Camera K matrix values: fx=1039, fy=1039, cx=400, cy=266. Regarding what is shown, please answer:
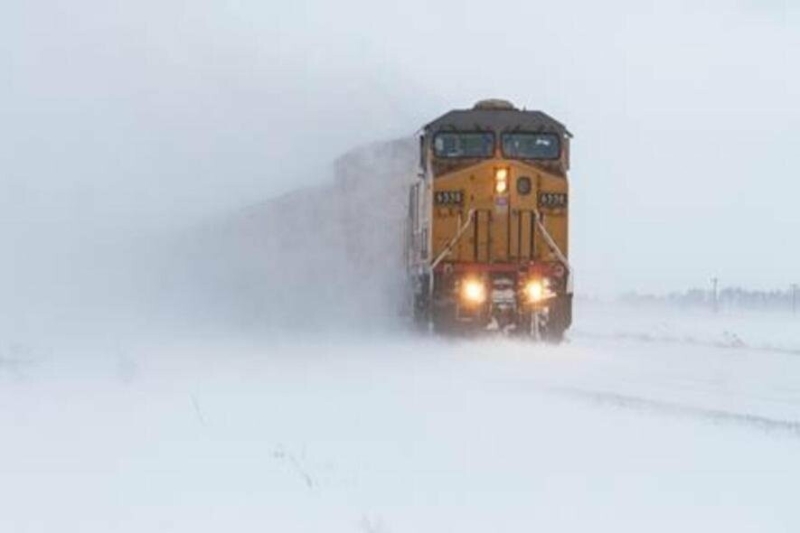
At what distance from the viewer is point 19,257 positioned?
2917 centimetres

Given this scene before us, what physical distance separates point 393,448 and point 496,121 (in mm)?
11780

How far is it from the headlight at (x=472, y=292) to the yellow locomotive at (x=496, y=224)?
18 millimetres

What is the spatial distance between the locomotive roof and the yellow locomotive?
2 cm

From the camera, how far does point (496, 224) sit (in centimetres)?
1870

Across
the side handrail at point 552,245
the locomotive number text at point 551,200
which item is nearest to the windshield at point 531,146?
the locomotive number text at point 551,200

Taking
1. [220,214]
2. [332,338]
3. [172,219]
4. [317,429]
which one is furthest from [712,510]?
[172,219]

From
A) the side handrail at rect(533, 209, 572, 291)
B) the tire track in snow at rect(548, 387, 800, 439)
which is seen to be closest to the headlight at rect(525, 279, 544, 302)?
the side handrail at rect(533, 209, 572, 291)

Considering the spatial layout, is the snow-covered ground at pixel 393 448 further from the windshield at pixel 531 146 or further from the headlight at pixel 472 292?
the windshield at pixel 531 146

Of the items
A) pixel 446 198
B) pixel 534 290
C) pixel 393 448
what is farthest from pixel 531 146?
pixel 393 448

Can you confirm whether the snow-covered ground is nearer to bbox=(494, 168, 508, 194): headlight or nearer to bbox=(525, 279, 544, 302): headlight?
bbox=(525, 279, 544, 302): headlight

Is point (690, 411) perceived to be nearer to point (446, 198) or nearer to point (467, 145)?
point (446, 198)

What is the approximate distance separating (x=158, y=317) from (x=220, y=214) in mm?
4468

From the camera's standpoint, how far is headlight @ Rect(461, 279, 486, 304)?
1825 cm

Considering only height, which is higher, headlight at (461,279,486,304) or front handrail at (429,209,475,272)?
front handrail at (429,209,475,272)
